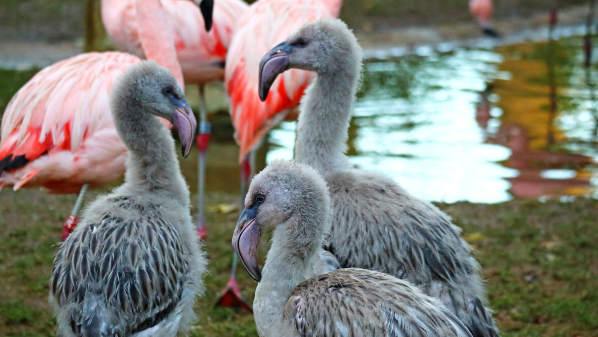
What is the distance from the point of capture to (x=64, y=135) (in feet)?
13.3

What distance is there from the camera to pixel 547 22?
1655 centimetres

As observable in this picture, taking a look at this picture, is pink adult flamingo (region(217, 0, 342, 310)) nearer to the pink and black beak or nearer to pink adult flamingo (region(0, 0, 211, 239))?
pink adult flamingo (region(0, 0, 211, 239))

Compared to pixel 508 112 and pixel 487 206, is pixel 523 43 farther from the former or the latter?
pixel 487 206

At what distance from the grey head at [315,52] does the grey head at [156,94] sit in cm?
45

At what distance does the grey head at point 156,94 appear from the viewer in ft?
10.9

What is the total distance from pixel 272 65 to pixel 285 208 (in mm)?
1081

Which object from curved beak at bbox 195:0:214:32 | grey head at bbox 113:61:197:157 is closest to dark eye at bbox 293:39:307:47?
grey head at bbox 113:61:197:157

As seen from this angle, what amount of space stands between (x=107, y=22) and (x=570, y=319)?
4176mm

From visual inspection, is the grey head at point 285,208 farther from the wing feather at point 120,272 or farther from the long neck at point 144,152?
the long neck at point 144,152

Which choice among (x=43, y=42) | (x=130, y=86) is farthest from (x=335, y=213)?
(x=43, y=42)

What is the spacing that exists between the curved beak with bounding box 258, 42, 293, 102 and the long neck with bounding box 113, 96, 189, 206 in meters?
0.60

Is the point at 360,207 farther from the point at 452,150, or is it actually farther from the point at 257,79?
the point at 452,150

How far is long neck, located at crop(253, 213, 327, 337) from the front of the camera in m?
2.70

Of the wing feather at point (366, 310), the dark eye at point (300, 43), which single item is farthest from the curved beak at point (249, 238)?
the dark eye at point (300, 43)
